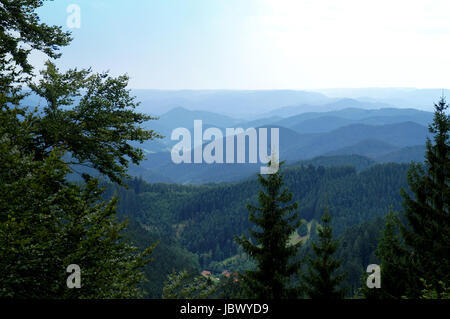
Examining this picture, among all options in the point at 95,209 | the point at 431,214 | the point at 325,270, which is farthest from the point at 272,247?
the point at 431,214

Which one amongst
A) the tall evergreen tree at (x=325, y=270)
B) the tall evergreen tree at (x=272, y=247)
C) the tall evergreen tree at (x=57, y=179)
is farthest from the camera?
the tall evergreen tree at (x=325, y=270)

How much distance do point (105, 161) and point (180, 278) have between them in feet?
19.1

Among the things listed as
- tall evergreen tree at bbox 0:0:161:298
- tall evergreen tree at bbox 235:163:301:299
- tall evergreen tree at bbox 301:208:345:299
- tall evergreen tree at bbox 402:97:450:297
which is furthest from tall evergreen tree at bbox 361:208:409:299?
tall evergreen tree at bbox 0:0:161:298

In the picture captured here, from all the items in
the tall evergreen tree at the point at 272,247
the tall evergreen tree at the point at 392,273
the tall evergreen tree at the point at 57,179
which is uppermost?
the tall evergreen tree at the point at 57,179

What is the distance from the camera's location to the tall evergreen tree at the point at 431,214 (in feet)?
62.8

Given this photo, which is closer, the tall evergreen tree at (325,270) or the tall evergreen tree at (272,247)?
the tall evergreen tree at (272,247)

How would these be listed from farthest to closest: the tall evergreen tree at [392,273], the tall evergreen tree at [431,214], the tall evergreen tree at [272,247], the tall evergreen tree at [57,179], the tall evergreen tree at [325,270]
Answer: the tall evergreen tree at [392,273] → the tall evergreen tree at [325,270] → the tall evergreen tree at [431,214] → the tall evergreen tree at [272,247] → the tall evergreen tree at [57,179]

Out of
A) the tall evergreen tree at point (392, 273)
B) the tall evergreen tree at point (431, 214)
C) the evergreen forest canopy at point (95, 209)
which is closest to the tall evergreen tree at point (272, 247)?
the evergreen forest canopy at point (95, 209)

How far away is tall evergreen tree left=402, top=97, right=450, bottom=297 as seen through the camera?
62.8 feet

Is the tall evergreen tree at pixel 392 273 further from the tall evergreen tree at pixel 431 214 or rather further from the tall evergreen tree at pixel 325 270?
the tall evergreen tree at pixel 325 270

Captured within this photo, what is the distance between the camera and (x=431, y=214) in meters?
20.4

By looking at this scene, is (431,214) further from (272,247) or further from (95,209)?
(95,209)
